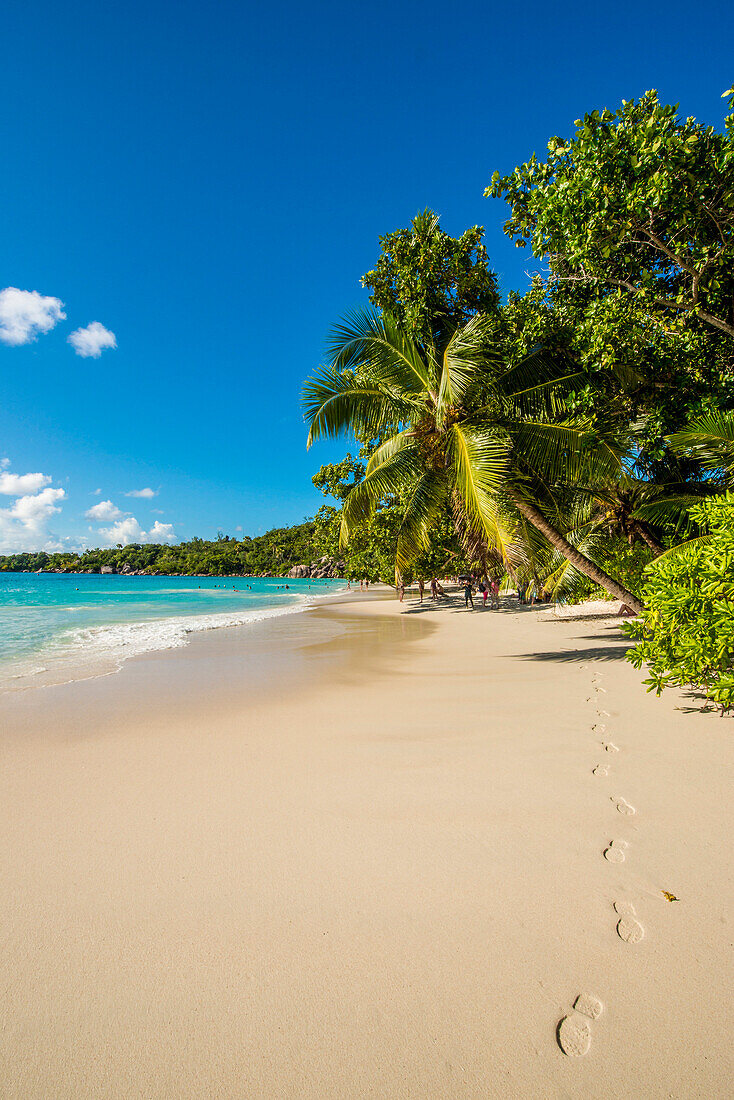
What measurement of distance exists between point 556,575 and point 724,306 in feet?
35.4

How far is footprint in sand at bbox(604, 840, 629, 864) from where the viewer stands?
2.78m

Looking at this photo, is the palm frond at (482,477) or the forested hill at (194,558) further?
the forested hill at (194,558)

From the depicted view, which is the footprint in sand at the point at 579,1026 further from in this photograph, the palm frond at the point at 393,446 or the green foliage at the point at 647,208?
the palm frond at the point at 393,446

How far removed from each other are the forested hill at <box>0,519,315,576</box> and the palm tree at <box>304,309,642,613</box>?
335ft

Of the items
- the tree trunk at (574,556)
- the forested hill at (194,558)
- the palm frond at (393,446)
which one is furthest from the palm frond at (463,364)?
the forested hill at (194,558)

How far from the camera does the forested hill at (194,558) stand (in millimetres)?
124312

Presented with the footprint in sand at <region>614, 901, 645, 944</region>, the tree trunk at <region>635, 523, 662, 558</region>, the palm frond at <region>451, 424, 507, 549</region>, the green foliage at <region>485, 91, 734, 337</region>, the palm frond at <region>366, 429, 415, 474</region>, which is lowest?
the footprint in sand at <region>614, 901, 645, 944</region>

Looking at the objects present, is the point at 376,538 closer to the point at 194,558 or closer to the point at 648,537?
the point at 648,537

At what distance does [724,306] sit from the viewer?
6.62 m

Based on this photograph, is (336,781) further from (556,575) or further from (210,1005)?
(556,575)

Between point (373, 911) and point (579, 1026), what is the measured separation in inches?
39.3

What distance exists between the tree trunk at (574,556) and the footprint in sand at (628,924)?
7.45m

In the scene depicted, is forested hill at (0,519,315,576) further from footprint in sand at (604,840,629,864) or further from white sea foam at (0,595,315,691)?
footprint in sand at (604,840,629,864)

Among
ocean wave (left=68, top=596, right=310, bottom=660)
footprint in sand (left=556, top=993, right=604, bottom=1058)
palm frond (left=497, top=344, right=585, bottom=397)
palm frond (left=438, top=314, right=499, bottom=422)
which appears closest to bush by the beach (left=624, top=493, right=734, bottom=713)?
footprint in sand (left=556, top=993, right=604, bottom=1058)
